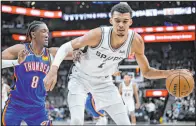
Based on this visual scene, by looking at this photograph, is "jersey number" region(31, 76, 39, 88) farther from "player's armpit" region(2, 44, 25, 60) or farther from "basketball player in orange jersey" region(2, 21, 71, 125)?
"player's armpit" region(2, 44, 25, 60)

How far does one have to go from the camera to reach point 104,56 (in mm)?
4023

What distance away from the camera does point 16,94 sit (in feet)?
13.4

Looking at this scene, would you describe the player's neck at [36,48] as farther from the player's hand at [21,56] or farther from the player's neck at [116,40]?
the player's neck at [116,40]

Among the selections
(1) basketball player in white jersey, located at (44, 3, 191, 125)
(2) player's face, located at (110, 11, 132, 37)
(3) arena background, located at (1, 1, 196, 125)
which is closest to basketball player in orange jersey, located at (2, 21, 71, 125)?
(1) basketball player in white jersey, located at (44, 3, 191, 125)

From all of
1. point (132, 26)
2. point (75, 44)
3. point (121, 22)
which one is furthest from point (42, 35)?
point (132, 26)

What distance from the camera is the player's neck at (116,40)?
3975 millimetres

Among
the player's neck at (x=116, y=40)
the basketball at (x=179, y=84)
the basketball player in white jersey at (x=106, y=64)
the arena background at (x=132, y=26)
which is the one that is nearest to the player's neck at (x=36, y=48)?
the basketball player in white jersey at (x=106, y=64)

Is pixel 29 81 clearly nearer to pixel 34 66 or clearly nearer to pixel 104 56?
pixel 34 66

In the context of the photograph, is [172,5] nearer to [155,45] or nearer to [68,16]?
[155,45]

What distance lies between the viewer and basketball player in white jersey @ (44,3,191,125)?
12.6ft

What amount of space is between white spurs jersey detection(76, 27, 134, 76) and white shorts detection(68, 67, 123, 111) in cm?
7

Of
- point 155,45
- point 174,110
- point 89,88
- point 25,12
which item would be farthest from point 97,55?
point 155,45

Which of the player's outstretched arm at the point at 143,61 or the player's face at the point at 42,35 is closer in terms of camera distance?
the player's outstretched arm at the point at 143,61

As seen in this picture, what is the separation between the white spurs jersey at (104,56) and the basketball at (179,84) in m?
0.58
